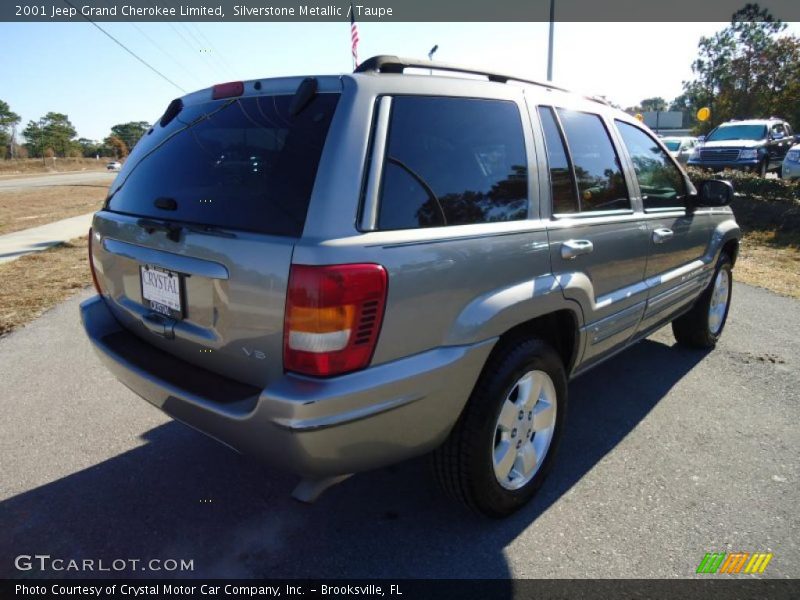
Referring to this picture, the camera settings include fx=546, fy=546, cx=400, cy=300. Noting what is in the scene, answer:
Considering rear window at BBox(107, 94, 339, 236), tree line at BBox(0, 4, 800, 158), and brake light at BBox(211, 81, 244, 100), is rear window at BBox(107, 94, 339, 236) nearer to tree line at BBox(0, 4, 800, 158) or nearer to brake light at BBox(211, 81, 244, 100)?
brake light at BBox(211, 81, 244, 100)

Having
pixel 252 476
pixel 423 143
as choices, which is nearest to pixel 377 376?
pixel 423 143

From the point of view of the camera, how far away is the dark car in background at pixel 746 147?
51.0 ft

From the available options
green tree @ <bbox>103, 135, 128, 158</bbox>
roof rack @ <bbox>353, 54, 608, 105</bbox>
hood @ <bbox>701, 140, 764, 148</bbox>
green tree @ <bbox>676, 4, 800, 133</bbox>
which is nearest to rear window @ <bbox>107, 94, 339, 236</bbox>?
roof rack @ <bbox>353, 54, 608, 105</bbox>

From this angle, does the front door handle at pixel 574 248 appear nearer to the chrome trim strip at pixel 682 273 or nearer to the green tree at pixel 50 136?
the chrome trim strip at pixel 682 273

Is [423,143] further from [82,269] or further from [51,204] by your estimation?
[51,204]

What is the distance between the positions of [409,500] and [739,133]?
60.4 ft

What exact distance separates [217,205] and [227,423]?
2.70ft

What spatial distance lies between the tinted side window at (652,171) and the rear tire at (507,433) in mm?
1475

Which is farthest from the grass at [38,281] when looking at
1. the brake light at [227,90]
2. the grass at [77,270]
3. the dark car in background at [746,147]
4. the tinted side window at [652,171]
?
the dark car in background at [746,147]

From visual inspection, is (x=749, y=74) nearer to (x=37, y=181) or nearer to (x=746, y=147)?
(x=746, y=147)

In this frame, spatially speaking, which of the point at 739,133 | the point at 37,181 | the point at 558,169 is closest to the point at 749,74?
the point at 739,133

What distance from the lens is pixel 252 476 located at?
9.24 ft

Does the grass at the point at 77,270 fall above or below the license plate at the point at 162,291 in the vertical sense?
below

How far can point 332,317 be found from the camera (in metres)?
1.75
